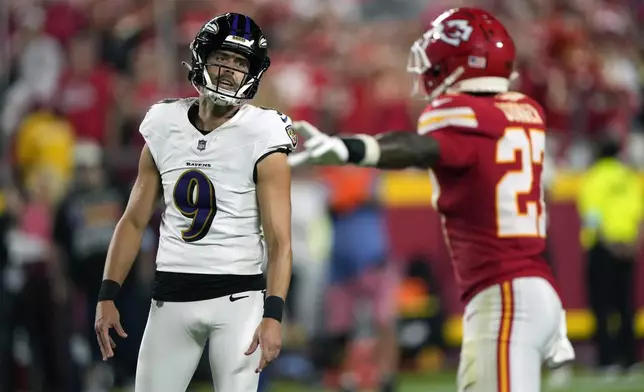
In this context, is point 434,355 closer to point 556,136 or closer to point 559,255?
point 559,255

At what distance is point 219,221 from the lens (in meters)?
4.12

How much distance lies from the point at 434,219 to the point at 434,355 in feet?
3.78

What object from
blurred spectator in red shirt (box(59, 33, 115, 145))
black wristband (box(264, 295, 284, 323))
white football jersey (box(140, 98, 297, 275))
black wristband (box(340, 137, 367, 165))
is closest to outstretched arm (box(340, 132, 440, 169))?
black wristband (box(340, 137, 367, 165))

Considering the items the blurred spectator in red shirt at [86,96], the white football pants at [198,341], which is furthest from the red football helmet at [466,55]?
the blurred spectator in red shirt at [86,96]

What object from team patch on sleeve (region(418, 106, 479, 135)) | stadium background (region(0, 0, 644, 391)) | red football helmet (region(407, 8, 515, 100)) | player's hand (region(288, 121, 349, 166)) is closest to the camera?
player's hand (region(288, 121, 349, 166))

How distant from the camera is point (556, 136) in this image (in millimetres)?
11148

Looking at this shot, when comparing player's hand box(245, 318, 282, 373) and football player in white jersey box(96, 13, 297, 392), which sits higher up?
football player in white jersey box(96, 13, 297, 392)

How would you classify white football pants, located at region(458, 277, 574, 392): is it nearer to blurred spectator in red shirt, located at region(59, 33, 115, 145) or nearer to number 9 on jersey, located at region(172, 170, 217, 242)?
number 9 on jersey, located at region(172, 170, 217, 242)

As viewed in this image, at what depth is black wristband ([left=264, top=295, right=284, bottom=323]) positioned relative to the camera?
13.0 feet

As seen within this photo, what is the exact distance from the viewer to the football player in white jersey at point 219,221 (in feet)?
13.3

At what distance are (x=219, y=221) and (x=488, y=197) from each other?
3.39ft

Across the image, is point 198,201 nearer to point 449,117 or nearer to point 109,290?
point 109,290

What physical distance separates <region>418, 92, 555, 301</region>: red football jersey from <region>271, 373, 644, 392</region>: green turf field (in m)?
4.80

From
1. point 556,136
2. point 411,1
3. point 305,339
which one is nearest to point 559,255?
point 556,136
